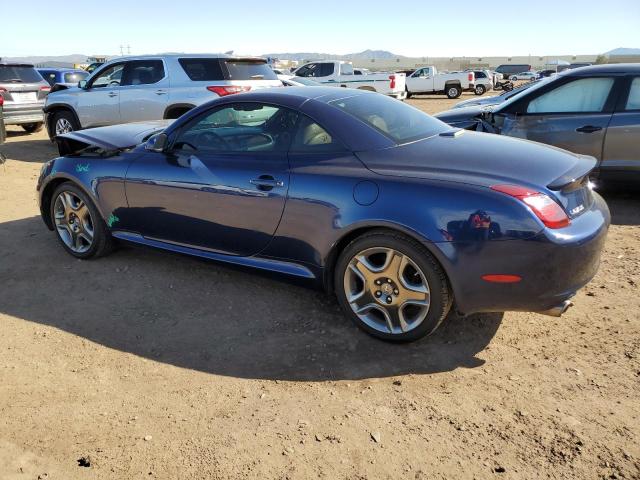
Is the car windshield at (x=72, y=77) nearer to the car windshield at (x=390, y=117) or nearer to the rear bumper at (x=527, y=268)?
the car windshield at (x=390, y=117)

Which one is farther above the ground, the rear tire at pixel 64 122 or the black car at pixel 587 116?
the black car at pixel 587 116

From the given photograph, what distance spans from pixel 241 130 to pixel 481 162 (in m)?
1.80

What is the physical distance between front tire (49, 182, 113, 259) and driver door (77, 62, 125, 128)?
17.5ft

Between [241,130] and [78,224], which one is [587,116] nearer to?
[241,130]

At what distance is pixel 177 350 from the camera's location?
3.44 meters

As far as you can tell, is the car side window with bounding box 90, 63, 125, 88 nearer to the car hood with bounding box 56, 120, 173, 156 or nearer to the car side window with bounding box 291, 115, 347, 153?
the car hood with bounding box 56, 120, 173, 156

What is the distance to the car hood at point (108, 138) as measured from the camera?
15.5 feet

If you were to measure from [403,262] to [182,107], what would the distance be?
702 centimetres

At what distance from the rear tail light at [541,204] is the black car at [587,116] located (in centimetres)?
359

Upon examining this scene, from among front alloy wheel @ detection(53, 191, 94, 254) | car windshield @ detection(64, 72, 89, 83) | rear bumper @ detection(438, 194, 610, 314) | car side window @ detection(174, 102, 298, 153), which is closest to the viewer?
rear bumper @ detection(438, 194, 610, 314)

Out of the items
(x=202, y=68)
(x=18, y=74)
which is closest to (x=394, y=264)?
(x=202, y=68)

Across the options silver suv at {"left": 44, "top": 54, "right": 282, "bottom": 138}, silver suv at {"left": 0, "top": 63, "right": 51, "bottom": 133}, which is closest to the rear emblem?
silver suv at {"left": 44, "top": 54, "right": 282, "bottom": 138}

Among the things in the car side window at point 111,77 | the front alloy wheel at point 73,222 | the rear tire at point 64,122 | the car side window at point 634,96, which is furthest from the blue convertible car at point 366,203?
the rear tire at point 64,122

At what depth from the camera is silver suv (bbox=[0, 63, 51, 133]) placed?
1175cm
